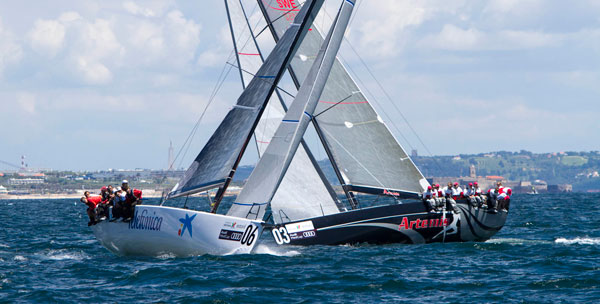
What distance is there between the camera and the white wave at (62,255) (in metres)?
18.7

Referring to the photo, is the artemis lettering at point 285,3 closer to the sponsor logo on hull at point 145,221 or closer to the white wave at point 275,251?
the white wave at point 275,251

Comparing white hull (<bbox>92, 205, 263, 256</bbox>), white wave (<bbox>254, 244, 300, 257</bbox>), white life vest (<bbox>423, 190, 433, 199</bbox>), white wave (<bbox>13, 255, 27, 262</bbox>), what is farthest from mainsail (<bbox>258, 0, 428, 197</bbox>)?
white wave (<bbox>13, 255, 27, 262</bbox>)

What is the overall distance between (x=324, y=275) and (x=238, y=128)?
A: 4.84 m

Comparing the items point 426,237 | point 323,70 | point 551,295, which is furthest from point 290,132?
point 551,295

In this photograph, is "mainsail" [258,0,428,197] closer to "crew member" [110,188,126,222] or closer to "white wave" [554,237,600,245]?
"white wave" [554,237,600,245]

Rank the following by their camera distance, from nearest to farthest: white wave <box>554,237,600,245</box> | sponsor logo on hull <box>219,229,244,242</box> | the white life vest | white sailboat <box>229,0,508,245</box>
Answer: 1. sponsor logo on hull <box>219,229,244,242</box>
2. white sailboat <box>229,0,508,245</box>
3. the white life vest
4. white wave <box>554,237,600,245</box>

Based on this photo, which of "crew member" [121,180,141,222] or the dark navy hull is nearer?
"crew member" [121,180,141,222]

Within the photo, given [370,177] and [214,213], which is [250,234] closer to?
[214,213]

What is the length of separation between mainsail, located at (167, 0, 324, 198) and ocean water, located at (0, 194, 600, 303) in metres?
1.88

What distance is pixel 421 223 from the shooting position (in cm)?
1955

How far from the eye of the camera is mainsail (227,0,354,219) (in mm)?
17569

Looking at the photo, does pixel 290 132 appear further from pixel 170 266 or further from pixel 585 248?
pixel 585 248

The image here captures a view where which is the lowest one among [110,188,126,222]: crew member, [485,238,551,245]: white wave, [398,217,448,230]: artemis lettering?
[485,238,551,245]: white wave

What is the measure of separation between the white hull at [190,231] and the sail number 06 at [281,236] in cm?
137
